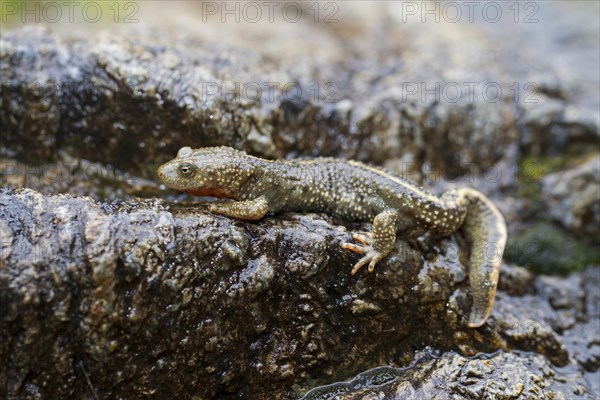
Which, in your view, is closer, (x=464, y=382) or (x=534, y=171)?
(x=464, y=382)

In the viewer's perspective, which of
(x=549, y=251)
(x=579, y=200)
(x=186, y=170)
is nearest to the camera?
(x=186, y=170)

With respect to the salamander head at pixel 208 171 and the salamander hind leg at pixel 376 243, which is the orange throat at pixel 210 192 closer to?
the salamander head at pixel 208 171

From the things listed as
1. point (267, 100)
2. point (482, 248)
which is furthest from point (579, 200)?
point (267, 100)

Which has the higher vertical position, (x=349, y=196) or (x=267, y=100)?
(x=267, y=100)

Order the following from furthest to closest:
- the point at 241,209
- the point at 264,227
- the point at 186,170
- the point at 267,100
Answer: the point at 267,100, the point at 186,170, the point at 264,227, the point at 241,209

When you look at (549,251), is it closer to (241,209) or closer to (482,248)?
(482,248)

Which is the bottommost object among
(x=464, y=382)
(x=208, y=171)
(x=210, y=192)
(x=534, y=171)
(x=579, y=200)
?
(x=464, y=382)
